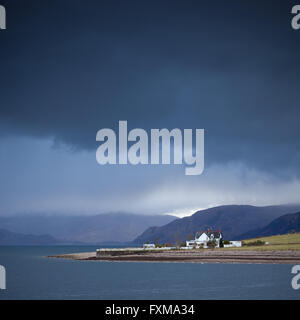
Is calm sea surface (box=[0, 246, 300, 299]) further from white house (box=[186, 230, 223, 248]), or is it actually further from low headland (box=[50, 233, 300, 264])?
white house (box=[186, 230, 223, 248])

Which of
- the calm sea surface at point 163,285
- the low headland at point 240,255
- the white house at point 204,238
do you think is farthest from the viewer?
the white house at point 204,238

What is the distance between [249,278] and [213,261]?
3967cm

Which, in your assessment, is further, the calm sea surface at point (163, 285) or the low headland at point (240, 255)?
the low headland at point (240, 255)

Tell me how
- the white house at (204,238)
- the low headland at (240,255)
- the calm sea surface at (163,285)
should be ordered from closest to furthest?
the calm sea surface at (163,285)
the low headland at (240,255)
the white house at (204,238)

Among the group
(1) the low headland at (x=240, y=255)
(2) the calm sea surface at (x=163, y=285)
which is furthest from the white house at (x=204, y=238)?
(2) the calm sea surface at (x=163, y=285)

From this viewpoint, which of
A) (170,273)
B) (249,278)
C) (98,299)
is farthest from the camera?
(170,273)

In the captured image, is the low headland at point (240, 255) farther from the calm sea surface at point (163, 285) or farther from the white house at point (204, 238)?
the calm sea surface at point (163, 285)

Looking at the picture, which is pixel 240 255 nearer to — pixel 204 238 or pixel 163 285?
pixel 204 238

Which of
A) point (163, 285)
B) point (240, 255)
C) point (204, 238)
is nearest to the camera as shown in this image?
point (163, 285)

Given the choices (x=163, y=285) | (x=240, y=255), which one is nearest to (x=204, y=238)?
(x=240, y=255)

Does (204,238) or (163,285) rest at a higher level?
(163,285)
